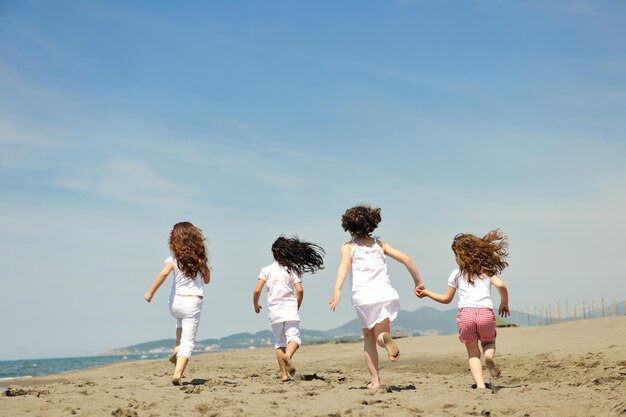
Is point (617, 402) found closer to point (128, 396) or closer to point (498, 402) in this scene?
point (498, 402)

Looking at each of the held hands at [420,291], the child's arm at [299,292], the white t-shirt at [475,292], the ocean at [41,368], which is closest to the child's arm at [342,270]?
the held hands at [420,291]

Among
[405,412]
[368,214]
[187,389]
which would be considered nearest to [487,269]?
[368,214]

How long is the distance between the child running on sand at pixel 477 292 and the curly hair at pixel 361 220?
3.22 feet

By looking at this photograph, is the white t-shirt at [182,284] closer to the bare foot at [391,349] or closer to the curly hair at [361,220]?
the curly hair at [361,220]

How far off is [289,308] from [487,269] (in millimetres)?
3106

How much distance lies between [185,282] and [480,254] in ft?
12.7

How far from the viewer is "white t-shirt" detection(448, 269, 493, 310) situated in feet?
27.4

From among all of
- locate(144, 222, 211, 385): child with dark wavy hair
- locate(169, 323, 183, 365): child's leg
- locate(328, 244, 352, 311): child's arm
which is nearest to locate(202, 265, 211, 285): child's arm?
locate(144, 222, 211, 385): child with dark wavy hair

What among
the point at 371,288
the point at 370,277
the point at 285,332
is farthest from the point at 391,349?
the point at 285,332

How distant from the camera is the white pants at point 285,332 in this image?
33.1ft

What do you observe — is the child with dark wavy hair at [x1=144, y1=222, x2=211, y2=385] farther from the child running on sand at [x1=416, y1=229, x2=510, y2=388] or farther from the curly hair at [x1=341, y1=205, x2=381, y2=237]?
the child running on sand at [x1=416, y1=229, x2=510, y2=388]

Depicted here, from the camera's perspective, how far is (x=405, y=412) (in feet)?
21.1

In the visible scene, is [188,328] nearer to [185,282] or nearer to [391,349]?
[185,282]

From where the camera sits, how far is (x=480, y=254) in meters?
8.48
